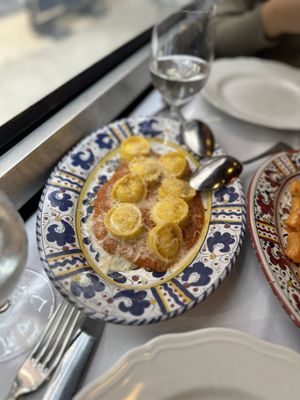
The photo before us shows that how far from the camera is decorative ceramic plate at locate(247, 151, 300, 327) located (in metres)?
0.36

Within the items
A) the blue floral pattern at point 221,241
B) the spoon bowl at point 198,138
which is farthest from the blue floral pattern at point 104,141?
the blue floral pattern at point 221,241

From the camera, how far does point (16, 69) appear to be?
760 mm

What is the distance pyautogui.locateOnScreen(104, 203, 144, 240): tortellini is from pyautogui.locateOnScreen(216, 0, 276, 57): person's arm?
23.7 inches

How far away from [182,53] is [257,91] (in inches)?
7.6

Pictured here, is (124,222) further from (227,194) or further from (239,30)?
(239,30)

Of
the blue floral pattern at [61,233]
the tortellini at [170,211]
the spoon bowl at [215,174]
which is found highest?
the blue floral pattern at [61,233]

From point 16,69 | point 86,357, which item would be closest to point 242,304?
point 86,357

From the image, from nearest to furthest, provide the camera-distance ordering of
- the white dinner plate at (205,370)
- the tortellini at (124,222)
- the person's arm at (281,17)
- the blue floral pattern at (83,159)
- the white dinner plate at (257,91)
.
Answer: the white dinner plate at (205,370) → the tortellini at (124,222) → the blue floral pattern at (83,159) → the white dinner plate at (257,91) → the person's arm at (281,17)

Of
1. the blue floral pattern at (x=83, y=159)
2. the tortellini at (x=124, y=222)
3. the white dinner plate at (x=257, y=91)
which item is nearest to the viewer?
the tortellini at (x=124, y=222)

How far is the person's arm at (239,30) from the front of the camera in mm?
807

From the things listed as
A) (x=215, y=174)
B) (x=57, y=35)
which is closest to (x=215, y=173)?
(x=215, y=174)

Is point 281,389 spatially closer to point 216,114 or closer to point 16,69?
point 216,114

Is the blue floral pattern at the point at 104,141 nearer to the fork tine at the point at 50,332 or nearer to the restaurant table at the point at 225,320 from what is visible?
the restaurant table at the point at 225,320

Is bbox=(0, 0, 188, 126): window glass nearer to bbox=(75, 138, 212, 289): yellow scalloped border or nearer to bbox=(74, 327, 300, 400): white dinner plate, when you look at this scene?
bbox=(75, 138, 212, 289): yellow scalloped border
